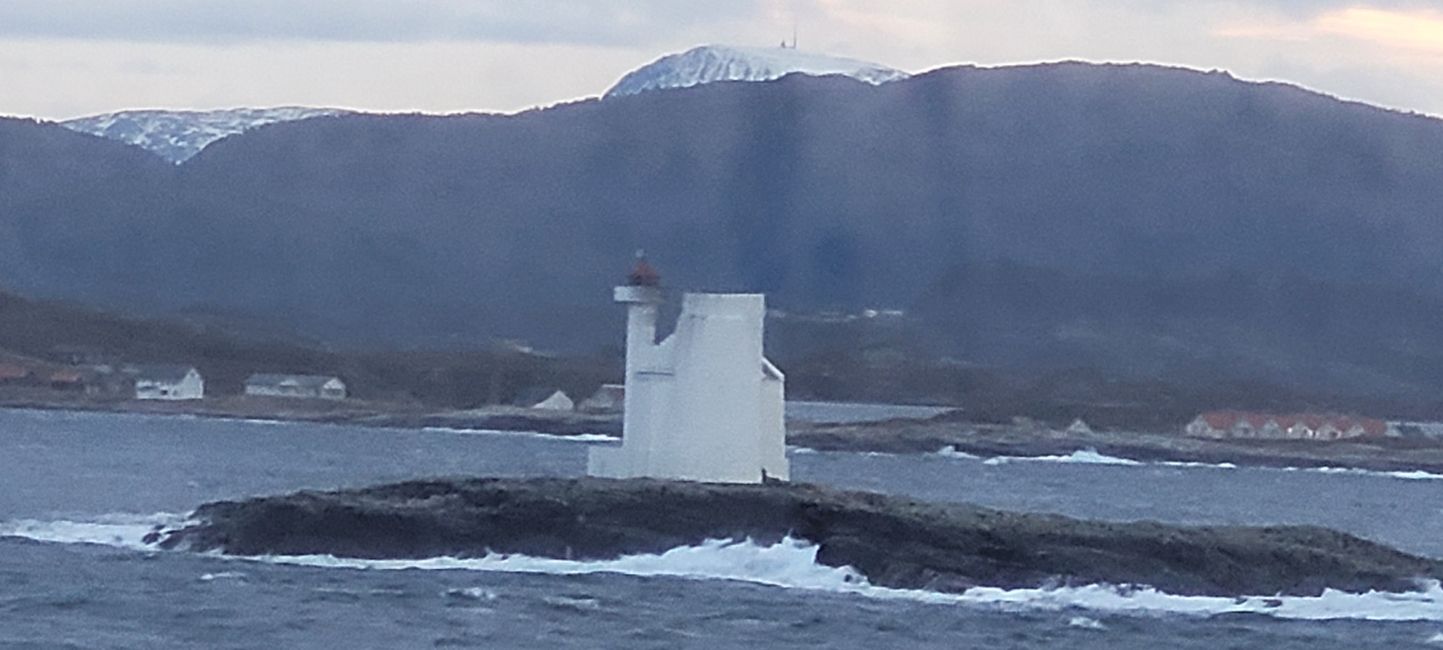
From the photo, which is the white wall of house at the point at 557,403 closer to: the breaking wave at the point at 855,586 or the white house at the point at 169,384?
the white house at the point at 169,384

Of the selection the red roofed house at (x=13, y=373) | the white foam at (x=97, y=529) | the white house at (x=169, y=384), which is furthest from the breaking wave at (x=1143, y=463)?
the white foam at (x=97, y=529)

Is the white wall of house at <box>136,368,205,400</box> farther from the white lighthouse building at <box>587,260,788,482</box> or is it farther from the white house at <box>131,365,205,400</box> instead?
the white lighthouse building at <box>587,260,788,482</box>

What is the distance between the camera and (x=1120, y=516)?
50906mm

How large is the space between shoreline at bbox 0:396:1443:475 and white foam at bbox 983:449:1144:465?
0.28 metres

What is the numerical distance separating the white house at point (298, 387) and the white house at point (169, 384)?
67.5 inches

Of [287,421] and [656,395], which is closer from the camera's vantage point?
[656,395]

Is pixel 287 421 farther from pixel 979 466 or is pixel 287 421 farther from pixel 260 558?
pixel 260 558

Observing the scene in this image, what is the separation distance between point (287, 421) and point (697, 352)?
189ft

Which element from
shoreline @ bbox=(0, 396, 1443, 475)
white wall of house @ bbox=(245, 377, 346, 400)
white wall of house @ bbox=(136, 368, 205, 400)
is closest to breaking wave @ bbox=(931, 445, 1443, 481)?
shoreline @ bbox=(0, 396, 1443, 475)

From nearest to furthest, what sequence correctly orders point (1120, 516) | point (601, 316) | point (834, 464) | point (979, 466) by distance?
point (1120, 516) → point (834, 464) → point (979, 466) → point (601, 316)

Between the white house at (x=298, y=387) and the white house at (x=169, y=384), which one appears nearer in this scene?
the white house at (x=169, y=384)

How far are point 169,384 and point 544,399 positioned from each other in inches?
459

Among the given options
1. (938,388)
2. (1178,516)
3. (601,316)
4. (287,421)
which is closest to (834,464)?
(1178,516)

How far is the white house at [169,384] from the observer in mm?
97375
